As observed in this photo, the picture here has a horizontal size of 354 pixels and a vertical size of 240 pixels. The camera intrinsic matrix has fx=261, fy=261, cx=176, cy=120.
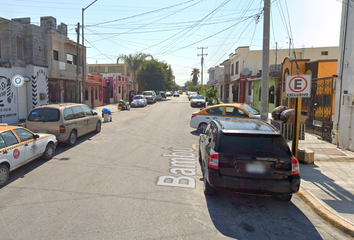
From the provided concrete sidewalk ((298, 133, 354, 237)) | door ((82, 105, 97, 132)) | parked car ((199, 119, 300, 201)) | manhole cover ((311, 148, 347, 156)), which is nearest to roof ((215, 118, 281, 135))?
parked car ((199, 119, 300, 201))

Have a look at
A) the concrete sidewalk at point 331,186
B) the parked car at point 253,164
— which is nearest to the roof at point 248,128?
the parked car at point 253,164

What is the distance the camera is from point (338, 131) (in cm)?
986

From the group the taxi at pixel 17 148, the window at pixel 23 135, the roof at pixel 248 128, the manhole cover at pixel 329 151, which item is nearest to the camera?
the roof at pixel 248 128

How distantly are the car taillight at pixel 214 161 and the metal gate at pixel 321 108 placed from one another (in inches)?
312

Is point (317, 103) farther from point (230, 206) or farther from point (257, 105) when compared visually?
point (257, 105)

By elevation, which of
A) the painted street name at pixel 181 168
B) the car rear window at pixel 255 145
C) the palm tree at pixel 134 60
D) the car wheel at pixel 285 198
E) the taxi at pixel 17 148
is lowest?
the painted street name at pixel 181 168

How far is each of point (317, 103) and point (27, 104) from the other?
17407mm

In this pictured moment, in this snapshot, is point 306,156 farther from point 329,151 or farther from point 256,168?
point 256,168

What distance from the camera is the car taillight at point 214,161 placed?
4.93m

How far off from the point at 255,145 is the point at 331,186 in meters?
2.64

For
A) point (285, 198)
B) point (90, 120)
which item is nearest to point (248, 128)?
point (285, 198)

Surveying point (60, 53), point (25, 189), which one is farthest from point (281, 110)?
point (60, 53)

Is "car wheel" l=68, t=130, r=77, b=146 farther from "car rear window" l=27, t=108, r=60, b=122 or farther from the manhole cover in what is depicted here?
the manhole cover

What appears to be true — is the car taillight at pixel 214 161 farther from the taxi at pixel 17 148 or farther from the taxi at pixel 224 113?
the taxi at pixel 224 113
